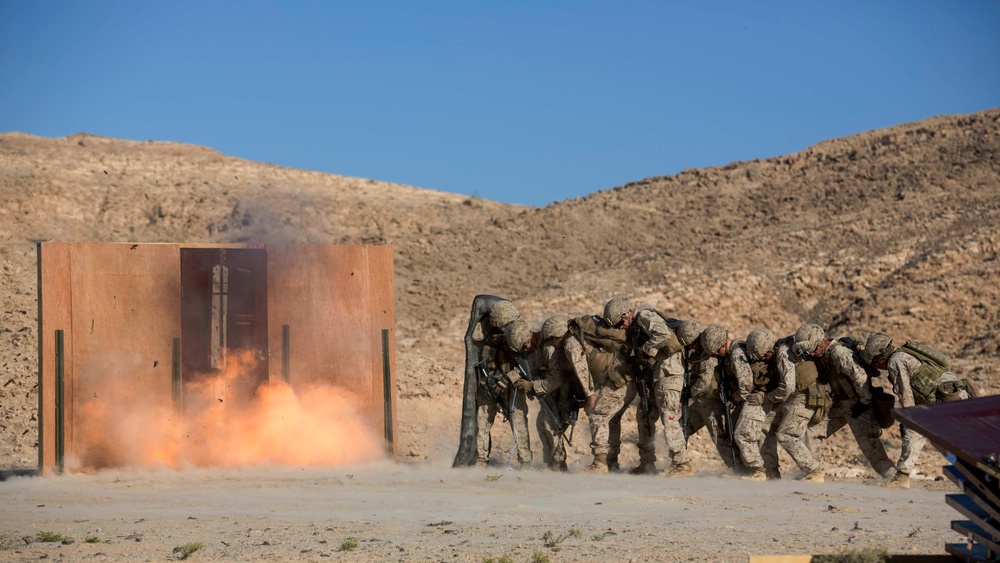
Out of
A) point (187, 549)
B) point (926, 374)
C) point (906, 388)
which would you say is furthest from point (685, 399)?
point (187, 549)

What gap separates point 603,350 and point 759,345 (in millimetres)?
1752

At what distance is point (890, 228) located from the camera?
27.3 m

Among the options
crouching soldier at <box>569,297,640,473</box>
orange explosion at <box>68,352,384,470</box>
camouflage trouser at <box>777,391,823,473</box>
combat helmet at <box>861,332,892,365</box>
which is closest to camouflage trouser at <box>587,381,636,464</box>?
crouching soldier at <box>569,297,640,473</box>

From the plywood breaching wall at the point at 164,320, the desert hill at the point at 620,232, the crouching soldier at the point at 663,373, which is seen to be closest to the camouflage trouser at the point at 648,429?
the crouching soldier at the point at 663,373

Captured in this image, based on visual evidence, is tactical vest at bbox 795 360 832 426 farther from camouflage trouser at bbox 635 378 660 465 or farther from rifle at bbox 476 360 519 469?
rifle at bbox 476 360 519 469

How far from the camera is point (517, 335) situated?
12.5 metres

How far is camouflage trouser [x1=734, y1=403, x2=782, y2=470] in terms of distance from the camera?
1223 cm

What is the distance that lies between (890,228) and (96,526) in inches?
899

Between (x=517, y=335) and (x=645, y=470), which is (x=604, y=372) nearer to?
(x=517, y=335)

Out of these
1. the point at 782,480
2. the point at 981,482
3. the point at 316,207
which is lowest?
the point at 782,480

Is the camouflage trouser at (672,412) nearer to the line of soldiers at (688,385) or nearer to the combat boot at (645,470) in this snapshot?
the line of soldiers at (688,385)

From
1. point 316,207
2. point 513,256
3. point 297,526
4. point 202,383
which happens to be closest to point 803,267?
point 513,256

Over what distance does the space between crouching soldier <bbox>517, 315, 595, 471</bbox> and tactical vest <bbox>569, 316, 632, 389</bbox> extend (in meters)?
0.13

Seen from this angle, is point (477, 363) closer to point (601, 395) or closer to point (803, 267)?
point (601, 395)
